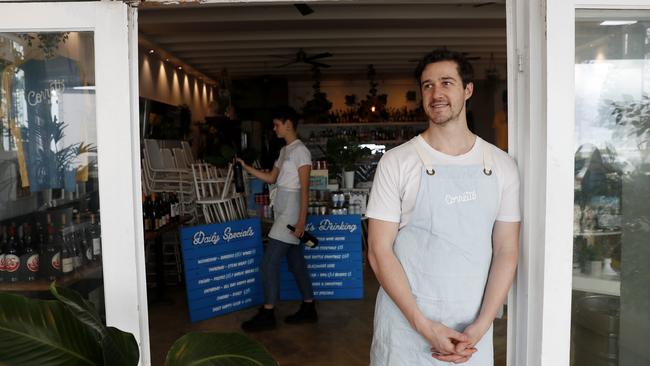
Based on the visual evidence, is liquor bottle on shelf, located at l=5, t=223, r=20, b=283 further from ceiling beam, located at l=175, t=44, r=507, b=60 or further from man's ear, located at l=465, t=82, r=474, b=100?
ceiling beam, located at l=175, t=44, r=507, b=60

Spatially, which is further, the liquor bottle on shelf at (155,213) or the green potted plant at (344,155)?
the green potted plant at (344,155)

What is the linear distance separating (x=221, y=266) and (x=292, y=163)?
47.5 inches

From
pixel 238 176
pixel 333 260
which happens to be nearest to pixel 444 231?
pixel 333 260

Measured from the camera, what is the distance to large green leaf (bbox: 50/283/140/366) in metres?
1.49

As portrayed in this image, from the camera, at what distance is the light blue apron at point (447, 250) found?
1915mm

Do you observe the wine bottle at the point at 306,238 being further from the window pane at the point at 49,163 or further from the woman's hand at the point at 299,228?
the window pane at the point at 49,163

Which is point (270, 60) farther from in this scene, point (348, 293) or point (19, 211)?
point (19, 211)

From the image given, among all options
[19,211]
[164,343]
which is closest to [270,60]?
[164,343]

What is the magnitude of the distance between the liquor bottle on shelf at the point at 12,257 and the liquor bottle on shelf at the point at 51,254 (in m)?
0.12

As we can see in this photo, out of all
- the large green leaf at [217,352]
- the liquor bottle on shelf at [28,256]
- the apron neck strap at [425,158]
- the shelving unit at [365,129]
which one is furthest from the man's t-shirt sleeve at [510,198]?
the shelving unit at [365,129]

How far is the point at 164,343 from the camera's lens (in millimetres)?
4395

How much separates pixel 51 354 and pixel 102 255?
0.60 meters

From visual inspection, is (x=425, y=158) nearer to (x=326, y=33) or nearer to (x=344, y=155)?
(x=344, y=155)

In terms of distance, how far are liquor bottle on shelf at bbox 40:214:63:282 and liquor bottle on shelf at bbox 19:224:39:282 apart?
1.1 inches
